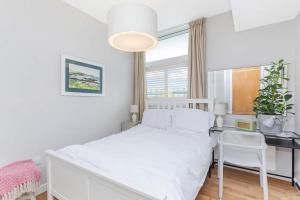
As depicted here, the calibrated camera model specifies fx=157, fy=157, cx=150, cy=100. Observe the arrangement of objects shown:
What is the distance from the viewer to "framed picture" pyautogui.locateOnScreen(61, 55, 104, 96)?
7.64 feet

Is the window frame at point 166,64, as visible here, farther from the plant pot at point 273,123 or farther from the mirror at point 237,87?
the plant pot at point 273,123

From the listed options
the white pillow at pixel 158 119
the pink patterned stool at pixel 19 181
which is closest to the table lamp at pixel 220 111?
the white pillow at pixel 158 119

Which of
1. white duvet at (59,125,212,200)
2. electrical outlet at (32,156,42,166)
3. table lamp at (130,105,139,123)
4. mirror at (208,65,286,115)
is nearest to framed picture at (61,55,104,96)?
table lamp at (130,105,139,123)

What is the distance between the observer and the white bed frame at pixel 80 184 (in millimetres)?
994

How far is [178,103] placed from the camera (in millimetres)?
2980

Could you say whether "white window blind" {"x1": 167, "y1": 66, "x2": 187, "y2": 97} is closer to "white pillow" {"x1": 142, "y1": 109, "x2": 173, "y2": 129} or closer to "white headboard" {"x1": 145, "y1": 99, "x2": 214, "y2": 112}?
"white headboard" {"x1": 145, "y1": 99, "x2": 214, "y2": 112}

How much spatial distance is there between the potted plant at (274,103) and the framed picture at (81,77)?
8.29 ft

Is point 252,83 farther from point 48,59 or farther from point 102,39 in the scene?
point 48,59

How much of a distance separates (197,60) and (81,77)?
200 centimetres

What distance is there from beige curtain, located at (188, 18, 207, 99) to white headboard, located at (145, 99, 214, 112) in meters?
0.11

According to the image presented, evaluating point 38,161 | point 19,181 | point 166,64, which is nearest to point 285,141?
point 166,64

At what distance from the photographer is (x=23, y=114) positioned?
1897 millimetres

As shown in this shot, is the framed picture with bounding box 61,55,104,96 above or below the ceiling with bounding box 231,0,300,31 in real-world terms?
below

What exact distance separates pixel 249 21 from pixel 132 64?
7.66ft
